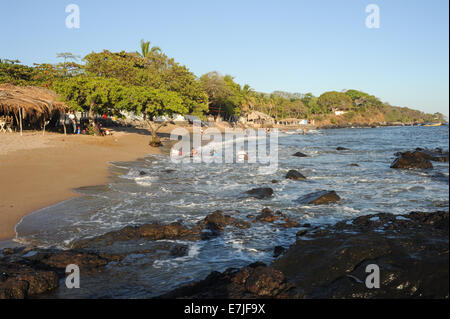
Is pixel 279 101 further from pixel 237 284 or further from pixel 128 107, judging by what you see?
pixel 237 284

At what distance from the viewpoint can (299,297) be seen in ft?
15.7

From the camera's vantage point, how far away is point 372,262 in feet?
16.5

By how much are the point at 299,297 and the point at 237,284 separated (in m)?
1.07

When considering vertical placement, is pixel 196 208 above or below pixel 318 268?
below

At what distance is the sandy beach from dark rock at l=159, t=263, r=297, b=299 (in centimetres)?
493

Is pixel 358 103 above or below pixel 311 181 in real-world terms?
above

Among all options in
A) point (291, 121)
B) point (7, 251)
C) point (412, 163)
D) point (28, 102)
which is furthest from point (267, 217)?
point (291, 121)

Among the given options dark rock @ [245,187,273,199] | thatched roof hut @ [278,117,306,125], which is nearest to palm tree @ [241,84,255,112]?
thatched roof hut @ [278,117,306,125]

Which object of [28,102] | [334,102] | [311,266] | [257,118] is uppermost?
[334,102]

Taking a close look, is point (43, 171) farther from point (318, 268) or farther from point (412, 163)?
point (412, 163)

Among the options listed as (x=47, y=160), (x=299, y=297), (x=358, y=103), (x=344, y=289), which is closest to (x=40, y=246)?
(x=299, y=297)

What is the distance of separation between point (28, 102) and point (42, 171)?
12188 millimetres

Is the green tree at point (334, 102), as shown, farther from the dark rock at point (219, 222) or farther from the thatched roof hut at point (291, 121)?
the dark rock at point (219, 222)

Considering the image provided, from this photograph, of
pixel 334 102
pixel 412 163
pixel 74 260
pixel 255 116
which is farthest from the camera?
pixel 334 102
